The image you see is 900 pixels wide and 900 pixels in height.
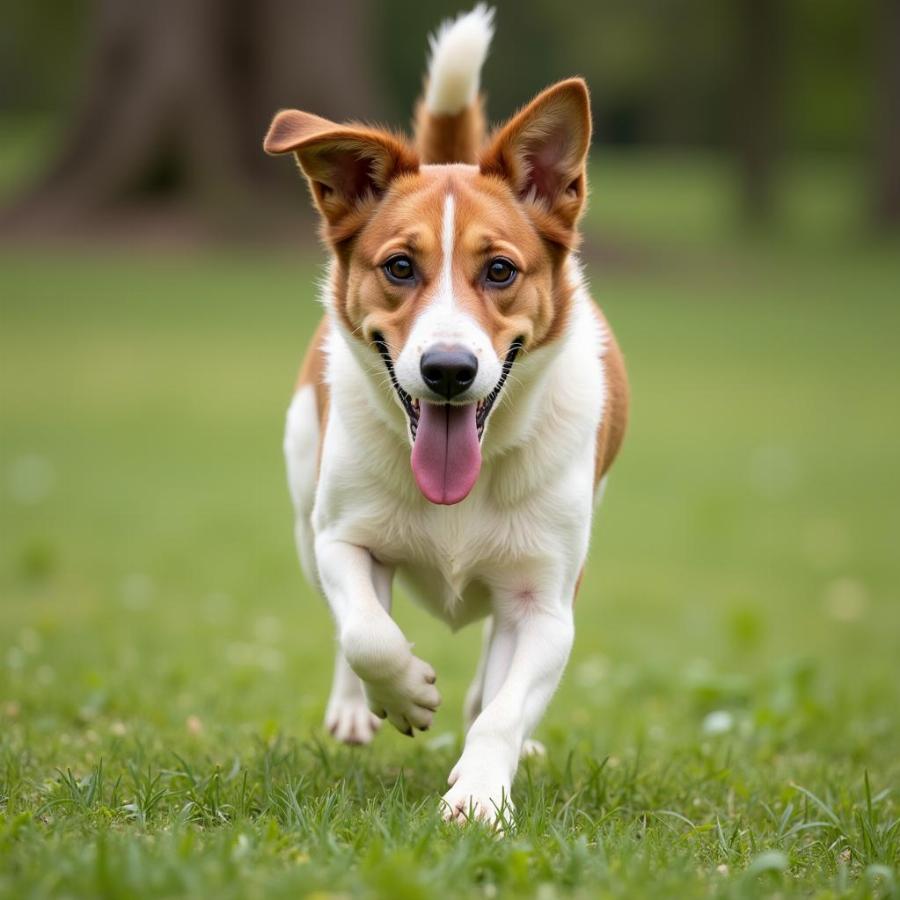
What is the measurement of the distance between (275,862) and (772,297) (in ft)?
77.7

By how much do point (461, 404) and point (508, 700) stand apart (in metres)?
0.94

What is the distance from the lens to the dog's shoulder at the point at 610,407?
5340 millimetres

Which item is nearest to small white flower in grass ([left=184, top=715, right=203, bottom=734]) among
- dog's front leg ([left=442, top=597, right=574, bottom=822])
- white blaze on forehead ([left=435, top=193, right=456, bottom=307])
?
dog's front leg ([left=442, top=597, right=574, bottom=822])

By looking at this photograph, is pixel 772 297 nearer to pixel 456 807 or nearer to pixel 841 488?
pixel 841 488

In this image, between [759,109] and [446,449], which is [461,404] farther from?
[759,109]

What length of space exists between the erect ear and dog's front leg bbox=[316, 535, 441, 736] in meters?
1.39

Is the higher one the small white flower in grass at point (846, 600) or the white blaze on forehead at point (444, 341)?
the white blaze on forehead at point (444, 341)

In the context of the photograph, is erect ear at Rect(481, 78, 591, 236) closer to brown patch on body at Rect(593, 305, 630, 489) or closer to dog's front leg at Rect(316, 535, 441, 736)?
brown patch on body at Rect(593, 305, 630, 489)

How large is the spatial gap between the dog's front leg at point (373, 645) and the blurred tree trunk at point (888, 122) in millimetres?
29761

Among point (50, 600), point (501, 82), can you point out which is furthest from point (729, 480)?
point (501, 82)

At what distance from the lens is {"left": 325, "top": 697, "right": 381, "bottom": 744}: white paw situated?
219 inches

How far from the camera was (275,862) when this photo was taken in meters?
3.41

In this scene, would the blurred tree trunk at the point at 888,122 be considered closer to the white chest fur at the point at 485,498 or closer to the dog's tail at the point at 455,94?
the dog's tail at the point at 455,94

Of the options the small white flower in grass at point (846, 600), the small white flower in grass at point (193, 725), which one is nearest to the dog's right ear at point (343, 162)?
the small white flower in grass at point (193, 725)
